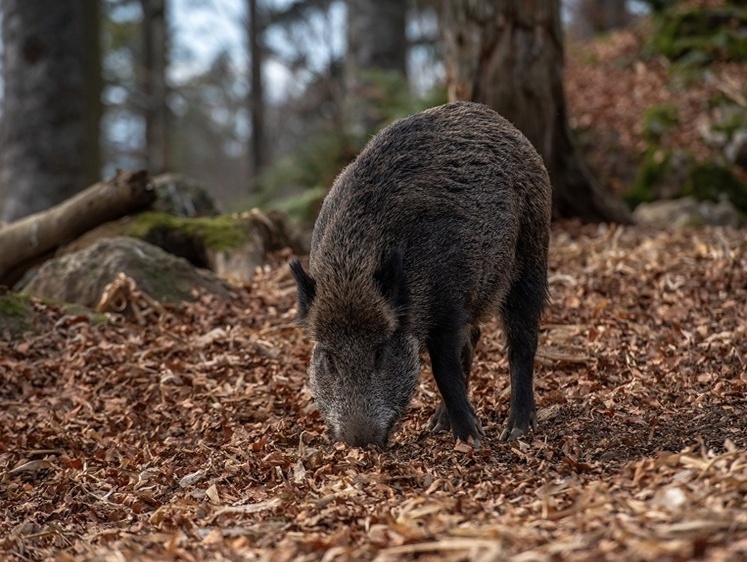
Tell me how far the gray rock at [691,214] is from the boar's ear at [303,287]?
704cm

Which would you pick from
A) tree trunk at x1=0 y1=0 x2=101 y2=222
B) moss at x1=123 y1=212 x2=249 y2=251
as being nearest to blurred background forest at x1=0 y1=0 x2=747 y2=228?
tree trunk at x1=0 y1=0 x2=101 y2=222

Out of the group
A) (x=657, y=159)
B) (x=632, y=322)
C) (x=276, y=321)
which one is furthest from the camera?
(x=657, y=159)

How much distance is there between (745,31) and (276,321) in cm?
1025

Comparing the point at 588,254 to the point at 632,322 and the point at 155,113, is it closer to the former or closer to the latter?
the point at 632,322

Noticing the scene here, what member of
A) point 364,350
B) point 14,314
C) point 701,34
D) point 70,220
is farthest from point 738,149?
point 14,314

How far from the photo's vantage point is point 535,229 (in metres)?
5.98

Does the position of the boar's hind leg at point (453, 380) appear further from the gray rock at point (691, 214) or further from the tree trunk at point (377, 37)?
the tree trunk at point (377, 37)

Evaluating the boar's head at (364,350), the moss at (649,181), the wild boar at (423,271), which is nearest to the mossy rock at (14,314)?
the wild boar at (423,271)

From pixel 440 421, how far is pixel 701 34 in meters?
11.4

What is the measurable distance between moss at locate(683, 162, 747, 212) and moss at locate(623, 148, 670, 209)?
40cm

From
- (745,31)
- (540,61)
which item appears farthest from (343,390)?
(745,31)

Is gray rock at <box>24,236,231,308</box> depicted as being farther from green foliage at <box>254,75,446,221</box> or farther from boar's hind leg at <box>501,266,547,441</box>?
green foliage at <box>254,75,446,221</box>

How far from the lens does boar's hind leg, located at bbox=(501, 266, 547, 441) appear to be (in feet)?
19.3

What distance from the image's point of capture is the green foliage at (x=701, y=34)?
1449 cm
